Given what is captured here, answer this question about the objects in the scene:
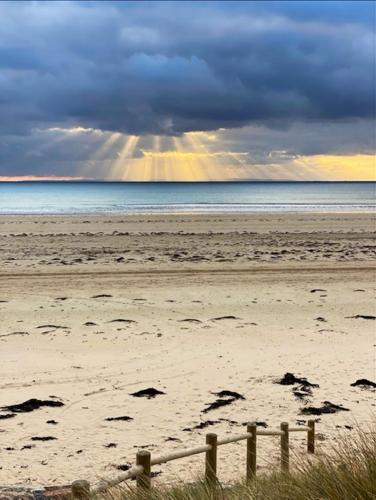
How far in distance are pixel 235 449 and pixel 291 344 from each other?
168 inches

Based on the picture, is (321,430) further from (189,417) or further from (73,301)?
(73,301)

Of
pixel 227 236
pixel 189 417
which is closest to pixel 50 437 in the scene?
pixel 189 417

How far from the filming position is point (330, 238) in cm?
2908

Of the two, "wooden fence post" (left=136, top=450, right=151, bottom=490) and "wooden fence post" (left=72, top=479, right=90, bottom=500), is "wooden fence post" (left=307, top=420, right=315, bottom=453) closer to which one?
"wooden fence post" (left=136, top=450, right=151, bottom=490)

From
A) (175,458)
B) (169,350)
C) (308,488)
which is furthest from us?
(169,350)

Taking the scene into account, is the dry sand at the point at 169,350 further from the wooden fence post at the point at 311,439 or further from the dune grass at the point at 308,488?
the dune grass at the point at 308,488

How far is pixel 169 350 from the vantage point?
9.62 m

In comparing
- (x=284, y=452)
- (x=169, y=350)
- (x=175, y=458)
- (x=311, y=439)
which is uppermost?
(x=175, y=458)

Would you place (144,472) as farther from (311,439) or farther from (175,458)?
(311,439)

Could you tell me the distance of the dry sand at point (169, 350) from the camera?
246 inches

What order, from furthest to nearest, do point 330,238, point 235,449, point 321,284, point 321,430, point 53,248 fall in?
point 330,238
point 53,248
point 321,284
point 321,430
point 235,449

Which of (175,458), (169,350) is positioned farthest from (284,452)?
(169,350)

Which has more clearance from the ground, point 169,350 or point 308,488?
point 308,488

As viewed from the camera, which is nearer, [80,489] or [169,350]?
[80,489]
